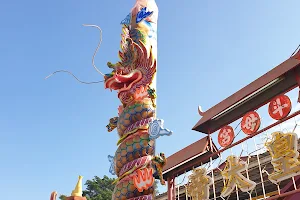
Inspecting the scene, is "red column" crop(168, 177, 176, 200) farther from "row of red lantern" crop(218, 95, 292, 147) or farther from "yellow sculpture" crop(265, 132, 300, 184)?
"yellow sculpture" crop(265, 132, 300, 184)

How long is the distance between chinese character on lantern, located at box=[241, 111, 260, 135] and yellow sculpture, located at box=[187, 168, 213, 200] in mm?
1444

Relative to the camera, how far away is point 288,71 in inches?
265

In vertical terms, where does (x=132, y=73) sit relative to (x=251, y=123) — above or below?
above

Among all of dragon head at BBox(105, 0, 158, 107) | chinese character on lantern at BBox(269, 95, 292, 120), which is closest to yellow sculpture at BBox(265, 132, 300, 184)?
chinese character on lantern at BBox(269, 95, 292, 120)

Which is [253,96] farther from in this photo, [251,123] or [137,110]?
[137,110]

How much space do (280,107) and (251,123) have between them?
0.74 meters

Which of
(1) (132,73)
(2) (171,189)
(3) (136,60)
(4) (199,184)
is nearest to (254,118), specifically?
(4) (199,184)

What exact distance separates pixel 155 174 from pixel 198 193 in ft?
4.36

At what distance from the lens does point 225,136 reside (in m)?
7.52

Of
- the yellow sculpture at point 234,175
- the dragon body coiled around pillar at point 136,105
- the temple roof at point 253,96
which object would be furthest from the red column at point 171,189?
the yellow sculpture at point 234,175

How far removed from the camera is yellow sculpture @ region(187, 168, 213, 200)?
7.50m

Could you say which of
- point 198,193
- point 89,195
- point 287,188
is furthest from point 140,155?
point 89,195

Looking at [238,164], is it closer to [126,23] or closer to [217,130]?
[217,130]

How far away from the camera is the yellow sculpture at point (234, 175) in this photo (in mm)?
6588
